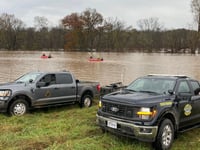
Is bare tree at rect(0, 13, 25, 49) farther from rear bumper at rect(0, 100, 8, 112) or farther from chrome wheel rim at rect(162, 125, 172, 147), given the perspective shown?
chrome wheel rim at rect(162, 125, 172, 147)

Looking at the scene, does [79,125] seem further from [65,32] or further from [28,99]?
[65,32]

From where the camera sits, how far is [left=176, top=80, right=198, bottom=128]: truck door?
7500 mm

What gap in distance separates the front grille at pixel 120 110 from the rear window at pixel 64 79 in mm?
4665

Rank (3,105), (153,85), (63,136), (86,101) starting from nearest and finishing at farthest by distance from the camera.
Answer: (63,136), (153,85), (3,105), (86,101)

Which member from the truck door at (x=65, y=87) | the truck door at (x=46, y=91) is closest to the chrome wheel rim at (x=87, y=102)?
the truck door at (x=65, y=87)

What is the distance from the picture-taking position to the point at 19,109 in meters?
10.1

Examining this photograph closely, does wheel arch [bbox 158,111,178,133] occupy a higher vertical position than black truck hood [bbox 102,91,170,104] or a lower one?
lower

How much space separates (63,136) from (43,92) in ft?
12.2

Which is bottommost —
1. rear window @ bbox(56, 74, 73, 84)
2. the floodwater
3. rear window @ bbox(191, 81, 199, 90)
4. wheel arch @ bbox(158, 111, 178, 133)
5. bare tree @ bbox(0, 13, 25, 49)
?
the floodwater

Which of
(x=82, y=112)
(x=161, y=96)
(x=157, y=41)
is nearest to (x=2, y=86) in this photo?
(x=82, y=112)

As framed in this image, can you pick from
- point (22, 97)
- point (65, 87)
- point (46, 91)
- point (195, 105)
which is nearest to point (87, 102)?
point (65, 87)

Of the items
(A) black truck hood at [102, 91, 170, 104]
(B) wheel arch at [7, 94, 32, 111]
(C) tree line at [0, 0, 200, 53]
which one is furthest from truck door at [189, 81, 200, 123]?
(C) tree line at [0, 0, 200, 53]

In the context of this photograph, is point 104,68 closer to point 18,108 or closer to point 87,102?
point 87,102

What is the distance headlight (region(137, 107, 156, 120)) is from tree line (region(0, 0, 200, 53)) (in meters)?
104
